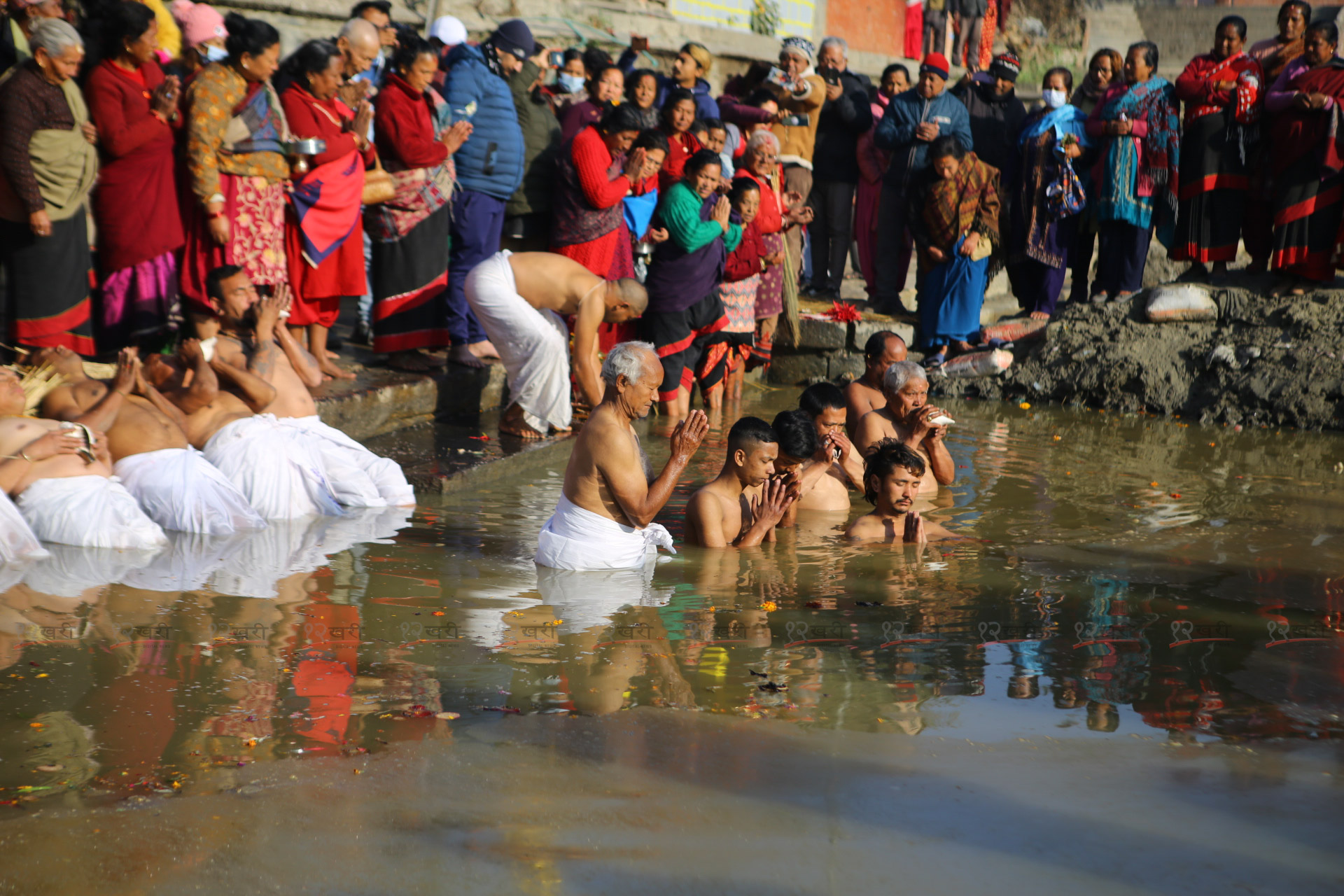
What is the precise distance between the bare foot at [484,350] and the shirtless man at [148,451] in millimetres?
2781

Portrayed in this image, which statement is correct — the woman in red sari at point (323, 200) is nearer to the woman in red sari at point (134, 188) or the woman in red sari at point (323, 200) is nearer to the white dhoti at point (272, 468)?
the woman in red sari at point (134, 188)

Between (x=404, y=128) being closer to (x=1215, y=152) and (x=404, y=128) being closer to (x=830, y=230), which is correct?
(x=830, y=230)

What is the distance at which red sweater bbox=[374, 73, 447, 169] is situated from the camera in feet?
25.5

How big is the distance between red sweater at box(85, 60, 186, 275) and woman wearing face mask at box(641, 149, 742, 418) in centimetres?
330

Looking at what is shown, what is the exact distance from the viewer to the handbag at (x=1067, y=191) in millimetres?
10367

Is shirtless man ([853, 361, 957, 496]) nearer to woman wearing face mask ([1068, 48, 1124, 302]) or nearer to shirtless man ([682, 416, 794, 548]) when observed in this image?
shirtless man ([682, 416, 794, 548])

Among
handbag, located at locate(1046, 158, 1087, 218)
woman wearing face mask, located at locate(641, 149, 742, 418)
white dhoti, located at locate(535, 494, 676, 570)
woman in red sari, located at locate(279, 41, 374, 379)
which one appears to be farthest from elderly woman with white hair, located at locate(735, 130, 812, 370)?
white dhoti, located at locate(535, 494, 676, 570)

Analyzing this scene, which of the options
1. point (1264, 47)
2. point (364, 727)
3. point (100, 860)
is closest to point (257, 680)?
point (364, 727)

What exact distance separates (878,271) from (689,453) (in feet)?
21.5

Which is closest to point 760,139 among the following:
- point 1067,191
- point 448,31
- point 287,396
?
point 448,31

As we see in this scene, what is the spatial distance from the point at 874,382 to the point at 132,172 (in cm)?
450

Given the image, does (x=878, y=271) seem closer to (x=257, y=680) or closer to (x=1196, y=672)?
(x=1196, y=672)

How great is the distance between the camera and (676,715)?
382 centimetres

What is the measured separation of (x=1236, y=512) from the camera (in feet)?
22.7
